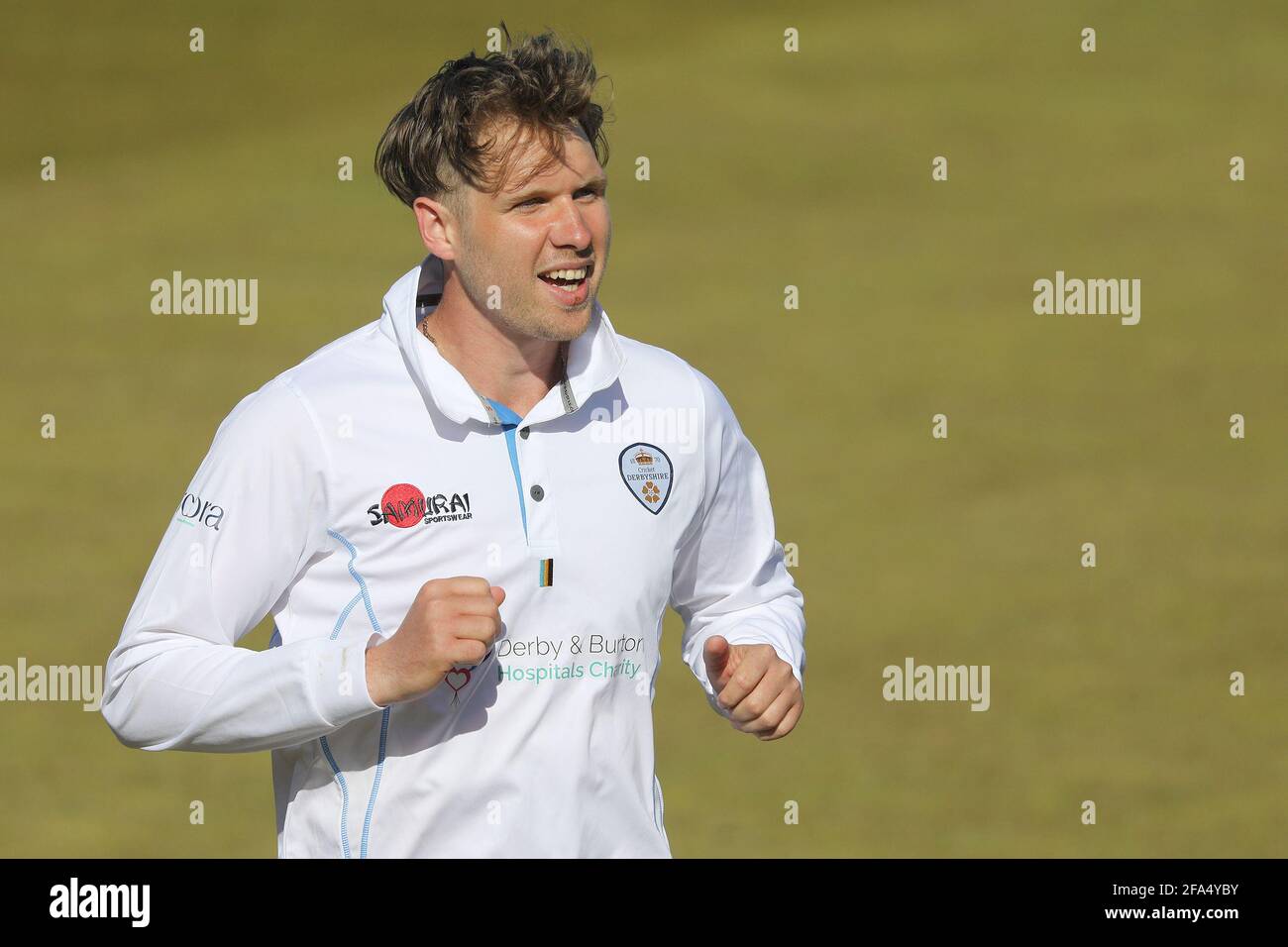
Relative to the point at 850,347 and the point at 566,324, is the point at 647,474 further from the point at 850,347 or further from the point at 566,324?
the point at 850,347

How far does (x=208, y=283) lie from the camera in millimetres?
15875

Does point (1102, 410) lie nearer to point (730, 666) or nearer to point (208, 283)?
point (208, 283)

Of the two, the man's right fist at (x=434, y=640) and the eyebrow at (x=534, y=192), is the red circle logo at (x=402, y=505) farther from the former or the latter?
the eyebrow at (x=534, y=192)

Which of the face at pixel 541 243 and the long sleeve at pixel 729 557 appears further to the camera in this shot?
the long sleeve at pixel 729 557

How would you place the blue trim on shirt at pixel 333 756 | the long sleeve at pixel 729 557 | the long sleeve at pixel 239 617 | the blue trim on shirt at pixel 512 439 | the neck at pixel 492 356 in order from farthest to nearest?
1. the long sleeve at pixel 729 557
2. the neck at pixel 492 356
3. the blue trim on shirt at pixel 512 439
4. the blue trim on shirt at pixel 333 756
5. the long sleeve at pixel 239 617

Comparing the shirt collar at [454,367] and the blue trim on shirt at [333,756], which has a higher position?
the shirt collar at [454,367]

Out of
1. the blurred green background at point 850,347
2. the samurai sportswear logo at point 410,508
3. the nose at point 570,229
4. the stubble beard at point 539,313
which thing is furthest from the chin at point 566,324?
the blurred green background at point 850,347

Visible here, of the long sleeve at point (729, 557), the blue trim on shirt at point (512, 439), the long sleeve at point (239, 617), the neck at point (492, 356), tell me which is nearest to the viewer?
the long sleeve at point (239, 617)

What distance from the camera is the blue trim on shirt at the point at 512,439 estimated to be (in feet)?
11.5

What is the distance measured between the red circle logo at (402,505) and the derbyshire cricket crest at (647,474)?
429mm

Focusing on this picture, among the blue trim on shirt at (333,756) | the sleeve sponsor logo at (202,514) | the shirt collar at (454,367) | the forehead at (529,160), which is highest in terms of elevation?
the forehead at (529,160)

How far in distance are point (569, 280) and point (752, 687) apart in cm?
86

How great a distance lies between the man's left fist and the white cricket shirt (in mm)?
143

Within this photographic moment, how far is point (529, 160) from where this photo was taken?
3.58 meters
